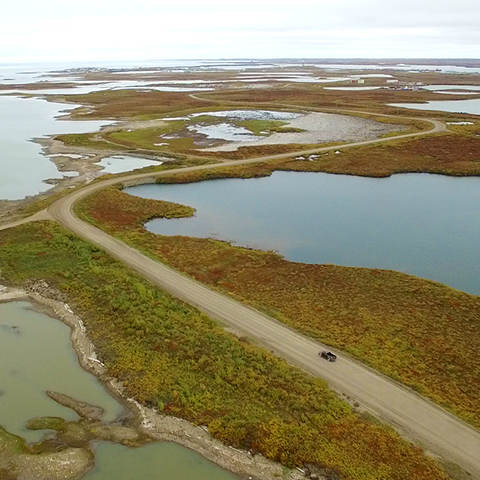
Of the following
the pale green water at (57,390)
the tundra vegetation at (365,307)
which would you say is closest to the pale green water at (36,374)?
the pale green water at (57,390)

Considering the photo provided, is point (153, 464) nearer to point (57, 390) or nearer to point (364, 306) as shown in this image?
point (57, 390)

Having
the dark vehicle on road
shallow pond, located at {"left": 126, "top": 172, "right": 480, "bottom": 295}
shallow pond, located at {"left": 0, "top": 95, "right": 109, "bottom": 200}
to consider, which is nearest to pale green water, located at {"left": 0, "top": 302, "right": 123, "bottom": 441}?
the dark vehicle on road

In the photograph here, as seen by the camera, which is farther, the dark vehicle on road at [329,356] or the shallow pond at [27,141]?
the shallow pond at [27,141]

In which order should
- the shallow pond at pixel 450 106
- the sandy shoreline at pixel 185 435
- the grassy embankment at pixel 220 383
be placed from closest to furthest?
the sandy shoreline at pixel 185 435
the grassy embankment at pixel 220 383
the shallow pond at pixel 450 106

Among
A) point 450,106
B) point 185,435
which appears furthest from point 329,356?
point 450,106

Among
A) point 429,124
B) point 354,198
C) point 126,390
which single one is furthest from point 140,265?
Result: point 429,124

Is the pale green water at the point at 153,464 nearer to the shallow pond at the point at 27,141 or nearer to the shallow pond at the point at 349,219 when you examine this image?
the shallow pond at the point at 349,219

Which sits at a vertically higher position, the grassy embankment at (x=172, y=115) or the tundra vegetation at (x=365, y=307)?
the grassy embankment at (x=172, y=115)
